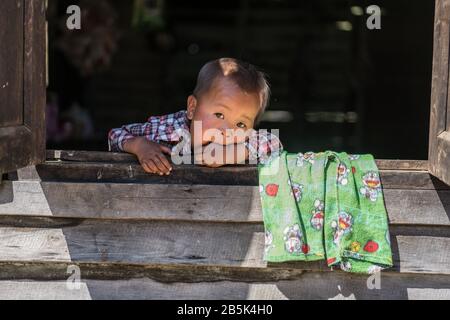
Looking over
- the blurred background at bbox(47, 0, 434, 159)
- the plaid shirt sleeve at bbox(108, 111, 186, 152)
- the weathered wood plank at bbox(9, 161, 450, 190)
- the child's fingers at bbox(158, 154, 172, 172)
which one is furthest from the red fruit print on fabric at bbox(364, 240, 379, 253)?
the blurred background at bbox(47, 0, 434, 159)

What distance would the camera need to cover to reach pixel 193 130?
3.25m

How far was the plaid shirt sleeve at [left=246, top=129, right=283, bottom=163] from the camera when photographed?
315 centimetres

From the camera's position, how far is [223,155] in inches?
120

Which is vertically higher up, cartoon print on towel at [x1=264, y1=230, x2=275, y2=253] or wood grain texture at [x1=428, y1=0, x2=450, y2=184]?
wood grain texture at [x1=428, y1=0, x2=450, y2=184]

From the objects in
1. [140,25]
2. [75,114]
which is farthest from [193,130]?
[140,25]

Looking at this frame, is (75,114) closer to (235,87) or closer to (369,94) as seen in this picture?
(369,94)

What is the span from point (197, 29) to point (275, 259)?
30.4 ft

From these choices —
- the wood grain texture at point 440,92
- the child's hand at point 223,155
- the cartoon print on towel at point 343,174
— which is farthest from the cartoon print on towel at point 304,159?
the wood grain texture at point 440,92

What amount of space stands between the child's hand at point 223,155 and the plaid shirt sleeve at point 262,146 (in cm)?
6

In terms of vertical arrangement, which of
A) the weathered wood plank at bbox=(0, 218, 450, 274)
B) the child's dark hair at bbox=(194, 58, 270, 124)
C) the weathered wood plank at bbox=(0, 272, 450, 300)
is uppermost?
the child's dark hair at bbox=(194, 58, 270, 124)

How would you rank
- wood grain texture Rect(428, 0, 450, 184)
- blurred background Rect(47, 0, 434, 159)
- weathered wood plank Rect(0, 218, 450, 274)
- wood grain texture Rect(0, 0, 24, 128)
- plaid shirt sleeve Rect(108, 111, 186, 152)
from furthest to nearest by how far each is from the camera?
blurred background Rect(47, 0, 434, 159), plaid shirt sleeve Rect(108, 111, 186, 152), weathered wood plank Rect(0, 218, 450, 274), wood grain texture Rect(428, 0, 450, 184), wood grain texture Rect(0, 0, 24, 128)

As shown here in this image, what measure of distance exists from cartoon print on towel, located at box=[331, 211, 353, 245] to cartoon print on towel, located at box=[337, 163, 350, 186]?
0.12 metres

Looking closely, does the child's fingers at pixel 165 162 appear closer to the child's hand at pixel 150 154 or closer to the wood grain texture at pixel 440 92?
the child's hand at pixel 150 154

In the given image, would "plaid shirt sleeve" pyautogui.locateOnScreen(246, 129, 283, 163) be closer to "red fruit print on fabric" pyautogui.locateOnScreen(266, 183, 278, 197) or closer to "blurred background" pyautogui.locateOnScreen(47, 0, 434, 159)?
"red fruit print on fabric" pyautogui.locateOnScreen(266, 183, 278, 197)
